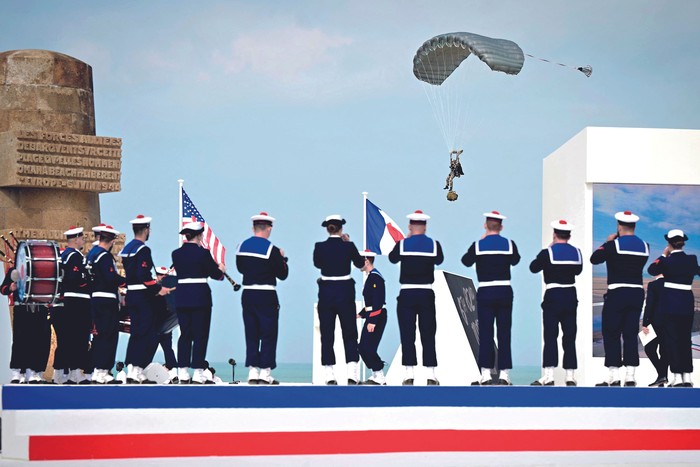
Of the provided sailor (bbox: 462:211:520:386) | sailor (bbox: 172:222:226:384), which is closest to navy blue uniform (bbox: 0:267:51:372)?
sailor (bbox: 172:222:226:384)

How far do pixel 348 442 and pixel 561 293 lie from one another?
2.70 m

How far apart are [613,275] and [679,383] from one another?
134 centimetres

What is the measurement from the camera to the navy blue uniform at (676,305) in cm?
1338

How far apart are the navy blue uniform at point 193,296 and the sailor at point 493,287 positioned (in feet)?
8.77

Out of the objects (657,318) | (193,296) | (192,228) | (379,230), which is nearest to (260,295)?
(193,296)

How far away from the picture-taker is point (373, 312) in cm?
1517

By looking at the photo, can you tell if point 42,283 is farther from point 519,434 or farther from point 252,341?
point 519,434

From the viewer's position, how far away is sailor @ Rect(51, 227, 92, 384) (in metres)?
13.5

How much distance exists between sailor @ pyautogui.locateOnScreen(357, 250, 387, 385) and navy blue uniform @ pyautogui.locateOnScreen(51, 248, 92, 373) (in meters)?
3.17

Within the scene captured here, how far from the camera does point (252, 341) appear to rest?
13.0 metres

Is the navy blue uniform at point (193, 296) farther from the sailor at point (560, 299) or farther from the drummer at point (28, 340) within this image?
the sailor at point (560, 299)

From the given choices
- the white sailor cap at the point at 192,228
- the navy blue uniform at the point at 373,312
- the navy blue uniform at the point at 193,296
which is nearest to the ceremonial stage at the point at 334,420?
the navy blue uniform at the point at 193,296

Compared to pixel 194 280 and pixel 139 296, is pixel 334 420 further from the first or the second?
pixel 139 296

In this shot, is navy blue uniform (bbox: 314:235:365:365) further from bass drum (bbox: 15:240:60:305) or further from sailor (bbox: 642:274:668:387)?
sailor (bbox: 642:274:668:387)
